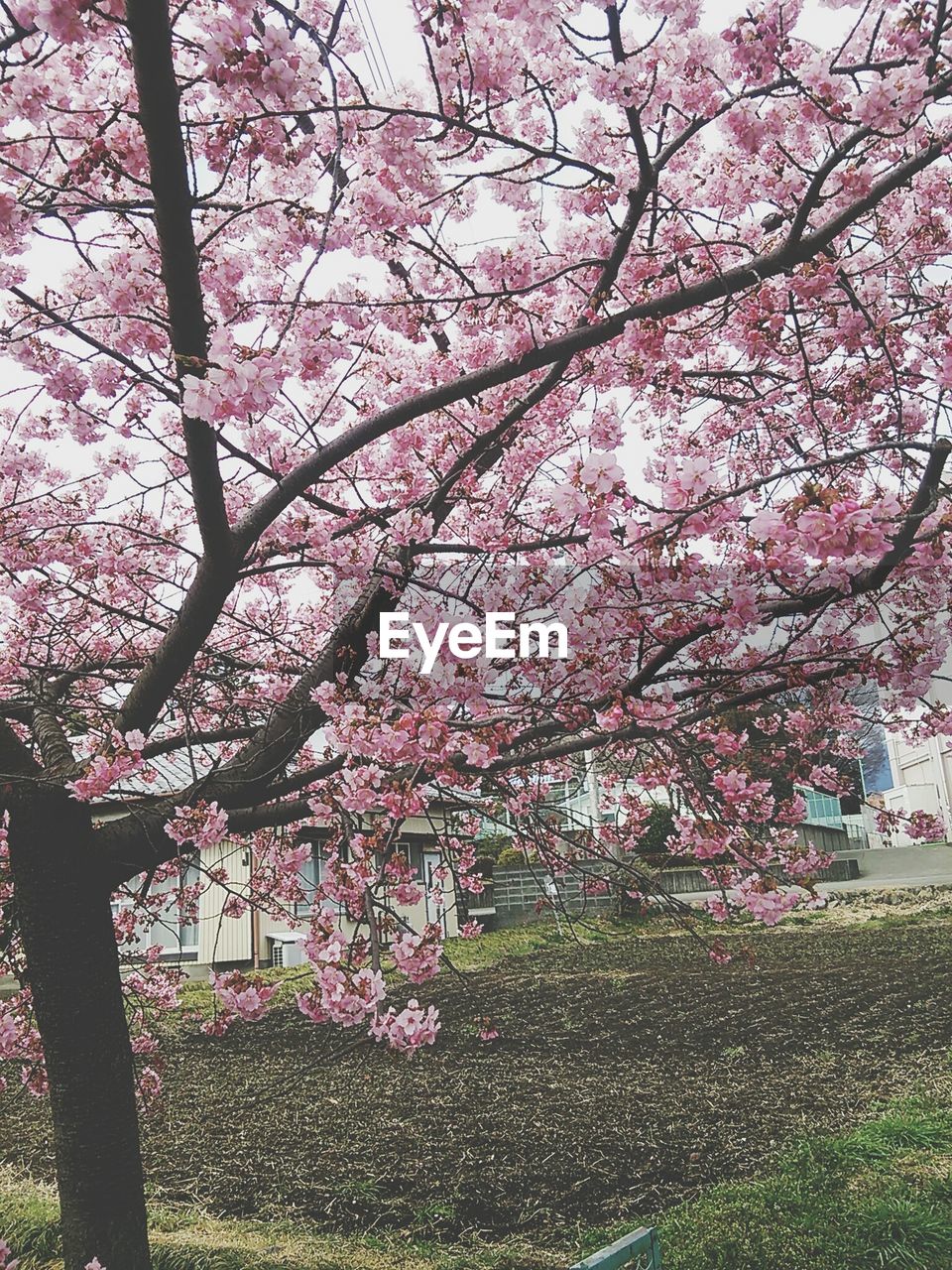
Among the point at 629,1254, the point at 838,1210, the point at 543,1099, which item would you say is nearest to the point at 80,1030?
the point at 629,1254

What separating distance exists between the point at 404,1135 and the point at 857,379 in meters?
4.82

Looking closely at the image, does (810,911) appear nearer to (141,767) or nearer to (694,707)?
(694,707)

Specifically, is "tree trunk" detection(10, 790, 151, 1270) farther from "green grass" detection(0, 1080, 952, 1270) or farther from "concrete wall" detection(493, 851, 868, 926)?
"concrete wall" detection(493, 851, 868, 926)

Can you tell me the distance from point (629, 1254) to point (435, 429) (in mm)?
3131

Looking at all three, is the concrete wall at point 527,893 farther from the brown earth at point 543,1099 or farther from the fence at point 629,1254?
the fence at point 629,1254

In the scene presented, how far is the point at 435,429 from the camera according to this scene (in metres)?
4.08

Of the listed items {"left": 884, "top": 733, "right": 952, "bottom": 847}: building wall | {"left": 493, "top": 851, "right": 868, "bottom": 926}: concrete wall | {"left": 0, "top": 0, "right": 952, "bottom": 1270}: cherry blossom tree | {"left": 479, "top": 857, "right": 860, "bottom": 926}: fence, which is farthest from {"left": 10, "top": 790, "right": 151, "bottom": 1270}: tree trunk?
{"left": 884, "top": 733, "right": 952, "bottom": 847}: building wall

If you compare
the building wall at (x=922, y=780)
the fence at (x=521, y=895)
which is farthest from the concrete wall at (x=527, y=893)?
the building wall at (x=922, y=780)

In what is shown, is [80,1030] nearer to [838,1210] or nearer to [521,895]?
[838,1210]

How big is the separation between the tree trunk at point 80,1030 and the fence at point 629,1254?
1822mm

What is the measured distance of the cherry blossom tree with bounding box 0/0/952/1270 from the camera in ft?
7.74

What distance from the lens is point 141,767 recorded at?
3006mm

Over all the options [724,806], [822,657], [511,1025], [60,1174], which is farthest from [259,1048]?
[822,657]

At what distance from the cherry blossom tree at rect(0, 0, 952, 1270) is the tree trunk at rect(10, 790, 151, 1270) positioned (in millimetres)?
11
